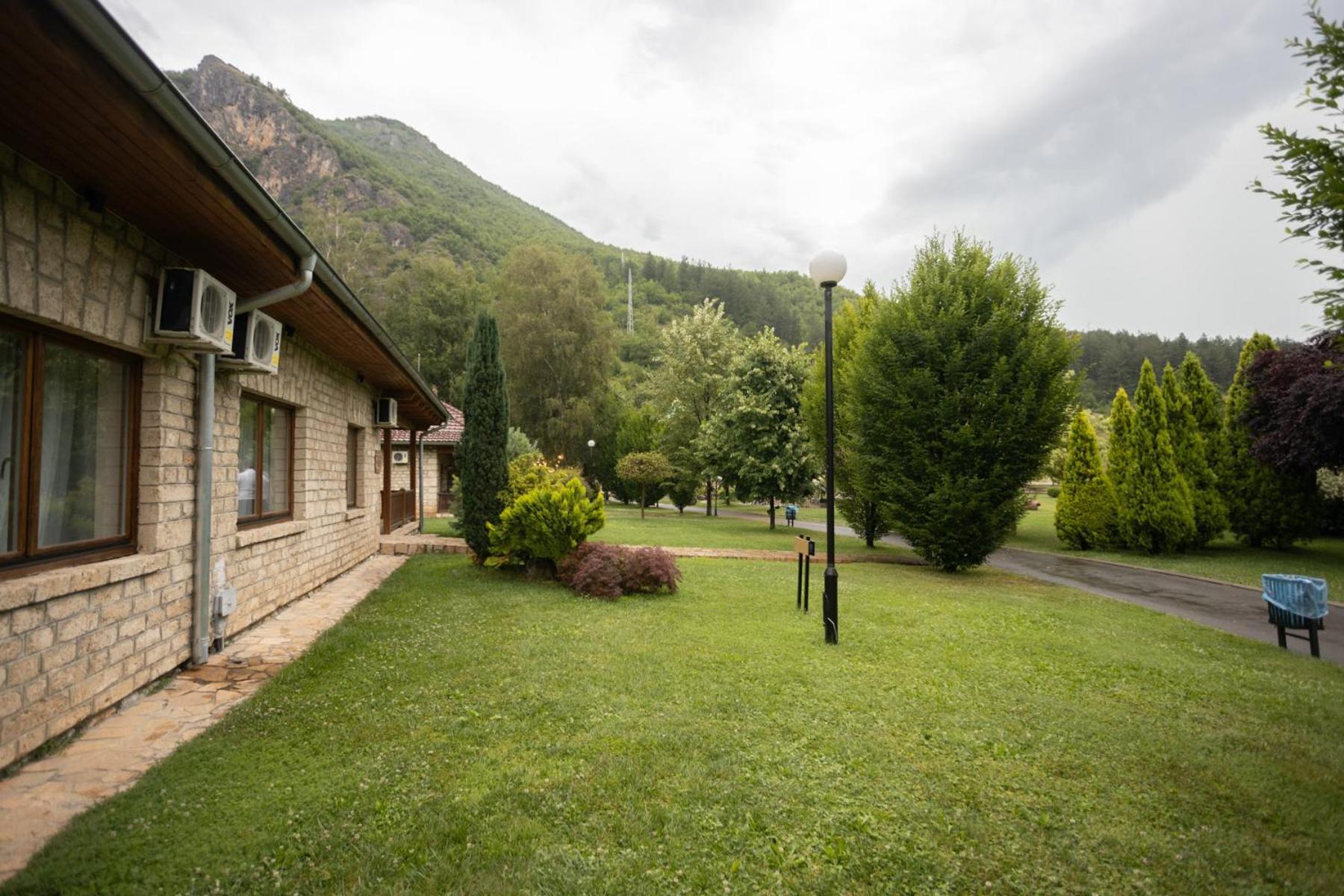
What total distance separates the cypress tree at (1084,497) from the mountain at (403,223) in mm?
29047

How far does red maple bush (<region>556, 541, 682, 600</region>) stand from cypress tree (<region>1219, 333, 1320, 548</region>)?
16.2 meters

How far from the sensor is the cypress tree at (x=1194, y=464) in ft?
49.3

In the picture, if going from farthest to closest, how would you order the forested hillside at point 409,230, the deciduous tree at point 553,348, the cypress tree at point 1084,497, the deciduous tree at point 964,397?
Result: the forested hillside at point 409,230 → the deciduous tree at point 553,348 → the cypress tree at point 1084,497 → the deciduous tree at point 964,397

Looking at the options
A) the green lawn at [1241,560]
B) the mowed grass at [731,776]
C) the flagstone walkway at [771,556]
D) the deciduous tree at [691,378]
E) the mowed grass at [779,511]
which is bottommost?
the mowed grass at [779,511]

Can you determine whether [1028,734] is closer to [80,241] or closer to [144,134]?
[144,134]

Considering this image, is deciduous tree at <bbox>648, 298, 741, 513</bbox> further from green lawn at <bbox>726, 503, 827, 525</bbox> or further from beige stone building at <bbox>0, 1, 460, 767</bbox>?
beige stone building at <bbox>0, 1, 460, 767</bbox>

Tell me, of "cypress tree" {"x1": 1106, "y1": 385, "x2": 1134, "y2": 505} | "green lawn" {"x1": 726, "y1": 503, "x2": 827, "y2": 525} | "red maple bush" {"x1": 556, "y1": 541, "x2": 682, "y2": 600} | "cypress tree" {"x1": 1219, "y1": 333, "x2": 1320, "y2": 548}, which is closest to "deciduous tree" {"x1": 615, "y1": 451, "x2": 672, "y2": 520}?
"green lawn" {"x1": 726, "y1": 503, "x2": 827, "y2": 525}

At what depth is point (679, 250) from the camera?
9688 cm

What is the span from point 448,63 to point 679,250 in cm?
7923

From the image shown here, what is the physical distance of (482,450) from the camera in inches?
364

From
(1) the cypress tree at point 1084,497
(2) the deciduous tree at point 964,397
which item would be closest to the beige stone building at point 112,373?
(2) the deciduous tree at point 964,397

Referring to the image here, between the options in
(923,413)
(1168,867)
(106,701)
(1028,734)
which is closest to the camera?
(1168,867)

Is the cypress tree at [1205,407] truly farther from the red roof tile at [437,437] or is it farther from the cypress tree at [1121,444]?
the red roof tile at [437,437]

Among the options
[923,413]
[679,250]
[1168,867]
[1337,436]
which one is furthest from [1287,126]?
[679,250]
